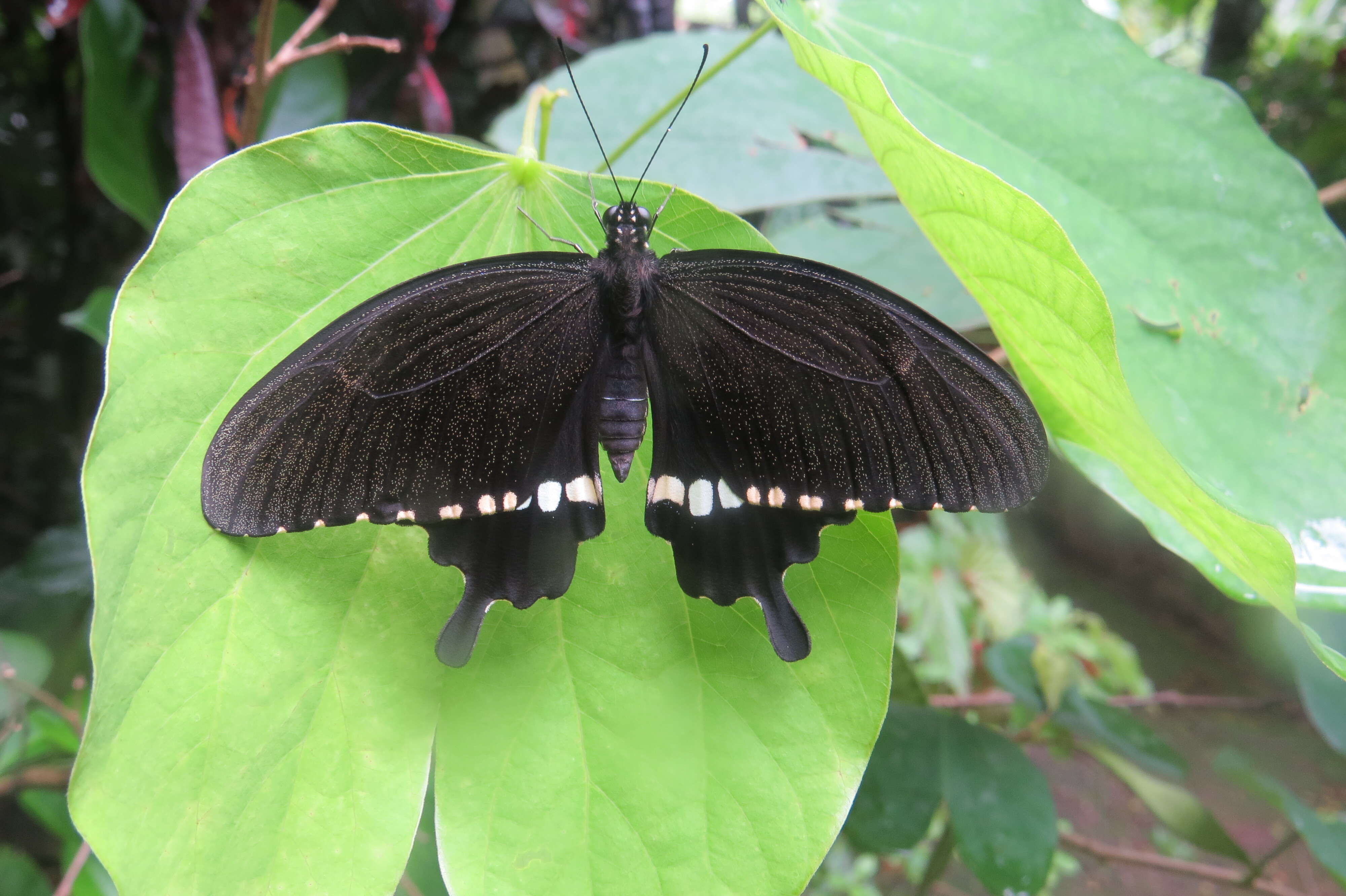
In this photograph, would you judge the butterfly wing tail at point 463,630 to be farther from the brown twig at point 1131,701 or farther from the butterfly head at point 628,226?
the brown twig at point 1131,701

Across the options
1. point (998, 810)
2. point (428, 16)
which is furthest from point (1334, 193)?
point (428, 16)

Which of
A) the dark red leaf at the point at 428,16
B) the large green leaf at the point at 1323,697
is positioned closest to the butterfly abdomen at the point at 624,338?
the dark red leaf at the point at 428,16

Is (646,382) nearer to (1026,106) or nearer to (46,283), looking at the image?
(1026,106)

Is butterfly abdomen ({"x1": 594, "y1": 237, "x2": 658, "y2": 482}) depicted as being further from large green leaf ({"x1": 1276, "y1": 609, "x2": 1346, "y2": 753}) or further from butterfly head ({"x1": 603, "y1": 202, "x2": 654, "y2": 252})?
large green leaf ({"x1": 1276, "y1": 609, "x2": 1346, "y2": 753})

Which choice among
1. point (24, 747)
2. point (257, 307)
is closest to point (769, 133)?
point (257, 307)

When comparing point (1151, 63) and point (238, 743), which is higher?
point (1151, 63)

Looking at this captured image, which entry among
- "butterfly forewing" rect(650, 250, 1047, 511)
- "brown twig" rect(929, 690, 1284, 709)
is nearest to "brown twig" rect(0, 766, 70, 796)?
"butterfly forewing" rect(650, 250, 1047, 511)
